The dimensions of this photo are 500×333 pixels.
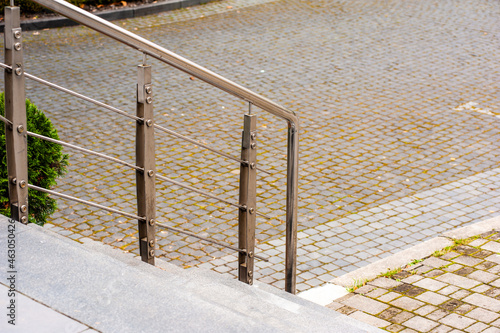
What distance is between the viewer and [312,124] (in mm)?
9453

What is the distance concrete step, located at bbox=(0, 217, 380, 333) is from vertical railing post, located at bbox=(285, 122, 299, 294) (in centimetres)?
79

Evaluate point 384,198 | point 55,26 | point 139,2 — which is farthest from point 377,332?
point 139,2

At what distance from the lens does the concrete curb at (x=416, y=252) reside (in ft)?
18.7

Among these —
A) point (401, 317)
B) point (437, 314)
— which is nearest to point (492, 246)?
point (437, 314)

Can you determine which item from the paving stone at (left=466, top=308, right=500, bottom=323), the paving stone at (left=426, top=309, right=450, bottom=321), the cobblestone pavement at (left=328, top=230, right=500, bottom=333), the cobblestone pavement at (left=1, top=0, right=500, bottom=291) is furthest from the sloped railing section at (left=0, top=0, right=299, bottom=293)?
the paving stone at (left=466, top=308, right=500, bottom=323)

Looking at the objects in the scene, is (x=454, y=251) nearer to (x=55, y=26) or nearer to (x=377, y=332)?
(x=377, y=332)

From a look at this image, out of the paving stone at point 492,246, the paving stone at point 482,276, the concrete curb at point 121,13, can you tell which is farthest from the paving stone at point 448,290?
the concrete curb at point 121,13

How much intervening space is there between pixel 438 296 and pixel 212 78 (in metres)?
2.47

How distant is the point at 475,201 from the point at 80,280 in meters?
4.96

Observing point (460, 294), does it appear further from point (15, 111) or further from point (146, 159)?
point (15, 111)

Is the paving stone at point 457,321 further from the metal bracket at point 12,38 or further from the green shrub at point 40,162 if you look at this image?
the metal bracket at point 12,38

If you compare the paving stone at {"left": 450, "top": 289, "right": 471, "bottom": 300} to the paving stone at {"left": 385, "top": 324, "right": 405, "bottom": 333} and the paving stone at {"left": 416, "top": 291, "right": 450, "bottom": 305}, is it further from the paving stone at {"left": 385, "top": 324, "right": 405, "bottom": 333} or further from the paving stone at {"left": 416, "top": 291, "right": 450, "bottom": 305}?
the paving stone at {"left": 385, "top": 324, "right": 405, "bottom": 333}

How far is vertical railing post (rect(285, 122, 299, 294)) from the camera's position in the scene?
184 inches

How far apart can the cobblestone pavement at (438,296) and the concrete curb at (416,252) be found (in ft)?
0.33
